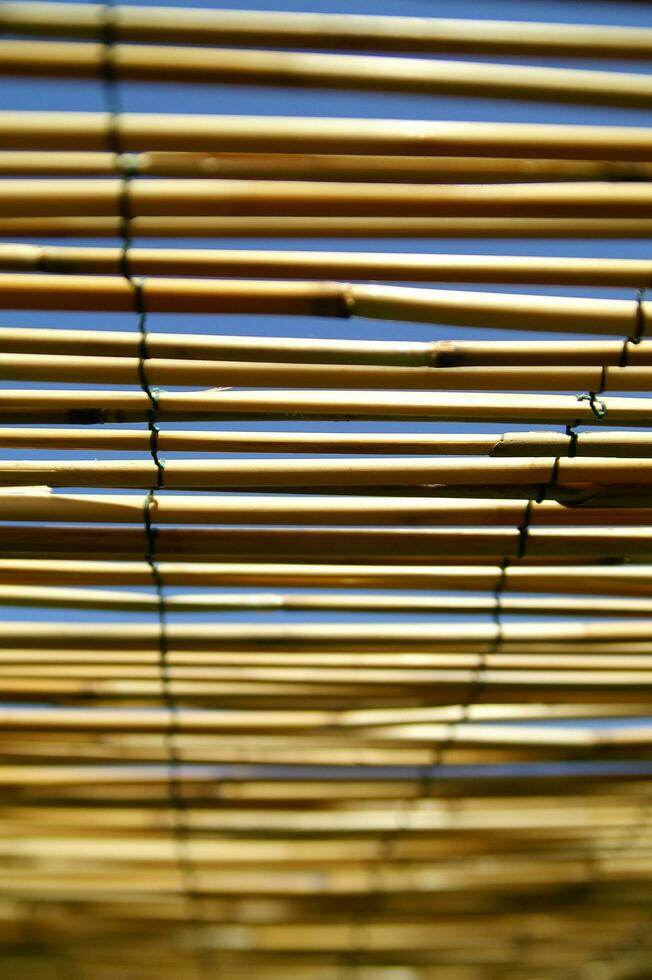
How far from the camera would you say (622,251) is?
42.9 inches

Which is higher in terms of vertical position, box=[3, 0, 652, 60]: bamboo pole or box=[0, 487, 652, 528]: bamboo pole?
box=[3, 0, 652, 60]: bamboo pole

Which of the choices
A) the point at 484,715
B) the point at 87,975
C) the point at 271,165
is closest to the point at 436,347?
the point at 271,165

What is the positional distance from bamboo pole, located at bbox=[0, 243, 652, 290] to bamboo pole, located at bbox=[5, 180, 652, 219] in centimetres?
4

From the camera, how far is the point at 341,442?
117 centimetres

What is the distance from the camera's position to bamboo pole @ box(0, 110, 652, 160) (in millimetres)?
929

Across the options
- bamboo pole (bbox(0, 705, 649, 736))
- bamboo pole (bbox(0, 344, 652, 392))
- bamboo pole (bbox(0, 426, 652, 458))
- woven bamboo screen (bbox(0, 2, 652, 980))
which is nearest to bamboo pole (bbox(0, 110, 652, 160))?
woven bamboo screen (bbox(0, 2, 652, 980))

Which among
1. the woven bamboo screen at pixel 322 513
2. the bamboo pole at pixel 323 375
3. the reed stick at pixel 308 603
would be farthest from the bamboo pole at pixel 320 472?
the reed stick at pixel 308 603

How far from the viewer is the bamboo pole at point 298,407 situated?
3.67 feet

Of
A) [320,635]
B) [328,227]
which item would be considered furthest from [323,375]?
[320,635]

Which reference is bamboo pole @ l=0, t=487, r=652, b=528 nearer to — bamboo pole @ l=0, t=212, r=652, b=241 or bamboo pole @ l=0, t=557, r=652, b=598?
bamboo pole @ l=0, t=557, r=652, b=598

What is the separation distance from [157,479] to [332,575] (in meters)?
0.32

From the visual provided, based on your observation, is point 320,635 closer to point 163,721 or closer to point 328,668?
point 328,668

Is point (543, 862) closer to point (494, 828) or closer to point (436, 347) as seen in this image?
point (494, 828)

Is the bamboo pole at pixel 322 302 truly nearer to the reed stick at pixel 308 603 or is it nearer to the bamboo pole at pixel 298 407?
the bamboo pole at pixel 298 407
